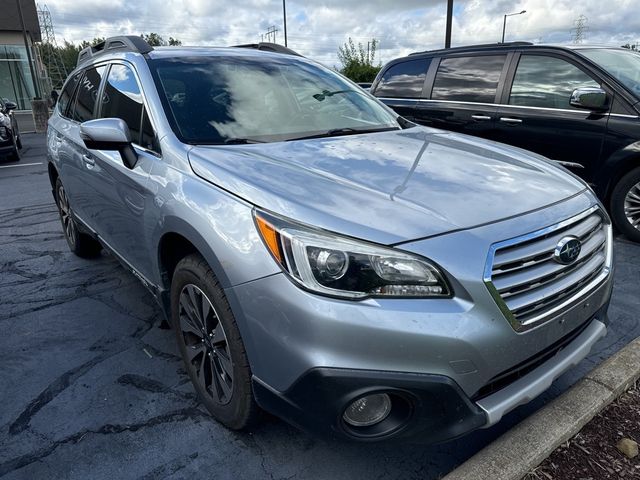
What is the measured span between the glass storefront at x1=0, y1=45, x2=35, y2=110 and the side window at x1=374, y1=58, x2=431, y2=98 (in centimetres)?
2832

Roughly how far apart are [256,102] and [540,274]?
1.80 meters

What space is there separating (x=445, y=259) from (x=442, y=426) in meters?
0.58

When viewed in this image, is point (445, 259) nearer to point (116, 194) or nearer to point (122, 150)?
point (122, 150)

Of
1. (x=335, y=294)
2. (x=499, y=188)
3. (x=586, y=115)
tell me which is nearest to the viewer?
(x=335, y=294)

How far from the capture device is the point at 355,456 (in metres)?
2.13

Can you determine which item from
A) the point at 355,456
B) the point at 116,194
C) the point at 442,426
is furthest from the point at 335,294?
the point at 116,194

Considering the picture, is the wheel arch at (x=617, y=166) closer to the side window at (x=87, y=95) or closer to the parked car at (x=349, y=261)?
the parked car at (x=349, y=261)

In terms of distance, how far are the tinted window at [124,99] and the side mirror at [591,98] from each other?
382 cm

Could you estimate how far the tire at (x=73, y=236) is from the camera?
4.41m

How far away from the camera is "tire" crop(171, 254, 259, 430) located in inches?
76.9

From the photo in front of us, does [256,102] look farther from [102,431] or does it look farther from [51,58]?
[51,58]

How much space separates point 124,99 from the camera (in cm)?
300

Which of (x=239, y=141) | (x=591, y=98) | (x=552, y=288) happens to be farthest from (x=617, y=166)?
(x=239, y=141)

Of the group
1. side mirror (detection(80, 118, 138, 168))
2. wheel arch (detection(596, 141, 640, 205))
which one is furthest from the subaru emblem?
wheel arch (detection(596, 141, 640, 205))
